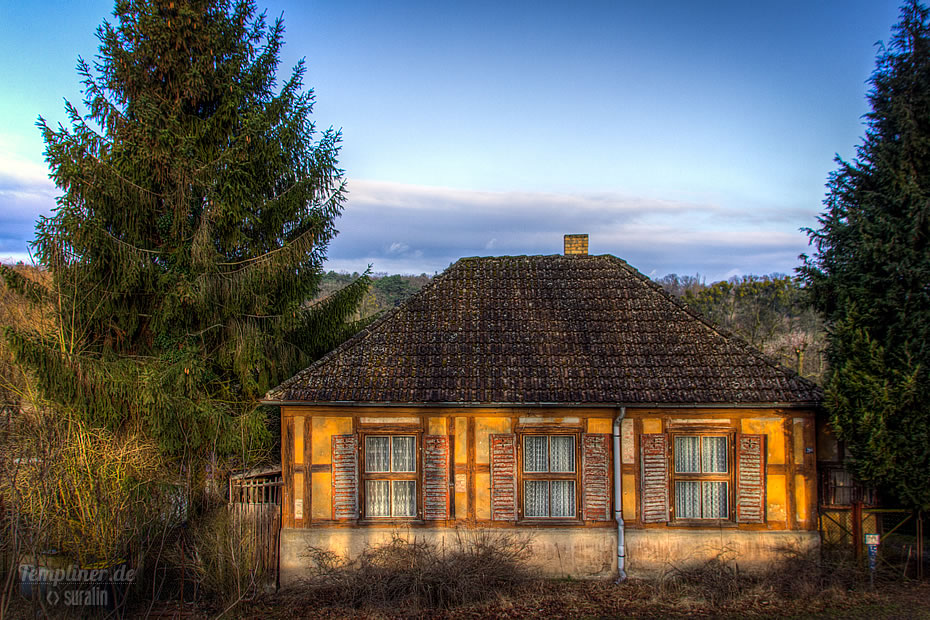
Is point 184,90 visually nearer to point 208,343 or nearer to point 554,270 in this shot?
point 208,343

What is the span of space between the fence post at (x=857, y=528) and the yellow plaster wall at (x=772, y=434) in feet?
4.50

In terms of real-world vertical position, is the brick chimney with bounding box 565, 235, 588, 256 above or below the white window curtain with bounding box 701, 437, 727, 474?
above

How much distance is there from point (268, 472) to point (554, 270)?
7240 mm

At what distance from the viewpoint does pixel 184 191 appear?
10.0 m

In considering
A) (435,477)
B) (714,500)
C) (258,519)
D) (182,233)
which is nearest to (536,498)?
(435,477)

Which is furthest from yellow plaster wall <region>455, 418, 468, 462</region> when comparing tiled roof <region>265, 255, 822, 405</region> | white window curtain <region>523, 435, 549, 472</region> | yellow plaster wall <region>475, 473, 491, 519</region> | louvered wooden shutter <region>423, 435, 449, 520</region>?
white window curtain <region>523, 435, 549, 472</region>

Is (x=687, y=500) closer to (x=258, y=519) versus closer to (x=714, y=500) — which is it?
(x=714, y=500)

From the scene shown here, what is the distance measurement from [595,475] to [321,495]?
4910 millimetres

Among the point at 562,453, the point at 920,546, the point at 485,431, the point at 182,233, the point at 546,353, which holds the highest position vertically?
the point at 182,233

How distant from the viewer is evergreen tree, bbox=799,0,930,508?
27.6 feet

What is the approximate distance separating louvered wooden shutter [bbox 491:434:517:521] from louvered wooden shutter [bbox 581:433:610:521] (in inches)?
48.8

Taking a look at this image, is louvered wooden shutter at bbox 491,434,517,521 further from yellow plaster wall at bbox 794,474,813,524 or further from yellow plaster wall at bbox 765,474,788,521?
yellow plaster wall at bbox 794,474,813,524

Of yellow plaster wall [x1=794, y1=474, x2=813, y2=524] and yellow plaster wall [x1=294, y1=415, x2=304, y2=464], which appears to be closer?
yellow plaster wall [x1=794, y1=474, x2=813, y2=524]

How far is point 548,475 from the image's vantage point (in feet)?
31.2
